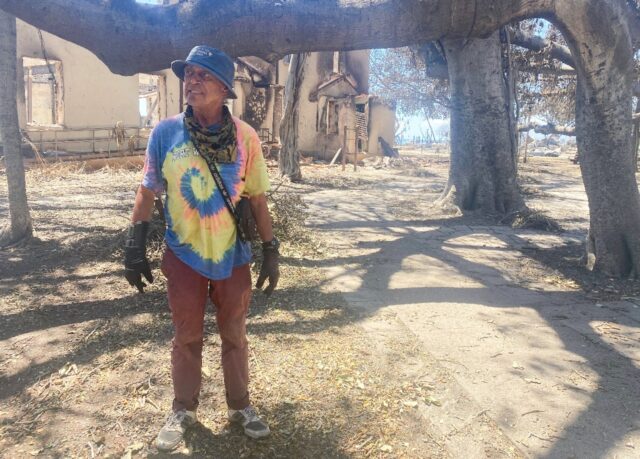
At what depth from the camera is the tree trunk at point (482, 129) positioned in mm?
8117

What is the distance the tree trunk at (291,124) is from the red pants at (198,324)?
35.6 ft

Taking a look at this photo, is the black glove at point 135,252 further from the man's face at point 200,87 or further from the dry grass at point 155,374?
the dry grass at point 155,374

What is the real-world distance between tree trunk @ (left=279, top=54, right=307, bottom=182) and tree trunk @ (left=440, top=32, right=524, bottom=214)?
17.0ft

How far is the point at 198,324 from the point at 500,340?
2.30 m

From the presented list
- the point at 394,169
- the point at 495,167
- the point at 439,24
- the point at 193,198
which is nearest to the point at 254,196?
the point at 193,198

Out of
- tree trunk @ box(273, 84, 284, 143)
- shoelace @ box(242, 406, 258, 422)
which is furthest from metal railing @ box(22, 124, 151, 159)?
shoelace @ box(242, 406, 258, 422)

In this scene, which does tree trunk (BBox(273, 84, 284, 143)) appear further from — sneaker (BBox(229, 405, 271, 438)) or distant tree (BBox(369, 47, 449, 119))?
sneaker (BBox(229, 405, 271, 438))

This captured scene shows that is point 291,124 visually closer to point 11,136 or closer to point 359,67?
point 11,136

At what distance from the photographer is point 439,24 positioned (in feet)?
15.3

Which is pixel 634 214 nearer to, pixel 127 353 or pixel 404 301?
pixel 404 301

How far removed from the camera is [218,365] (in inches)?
130

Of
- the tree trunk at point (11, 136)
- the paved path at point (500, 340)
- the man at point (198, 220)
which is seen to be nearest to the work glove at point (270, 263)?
the man at point (198, 220)

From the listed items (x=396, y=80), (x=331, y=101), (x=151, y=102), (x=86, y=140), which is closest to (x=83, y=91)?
(x=86, y=140)

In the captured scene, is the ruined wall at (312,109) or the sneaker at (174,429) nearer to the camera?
the sneaker at (174,429)
